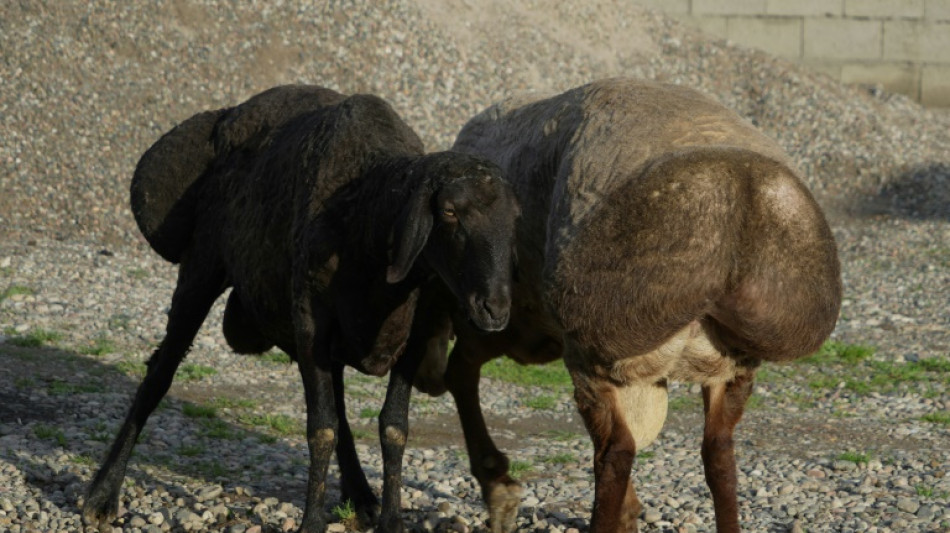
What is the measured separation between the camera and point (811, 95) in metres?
22.4

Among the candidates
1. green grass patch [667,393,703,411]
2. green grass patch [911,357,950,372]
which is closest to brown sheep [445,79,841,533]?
green grass patch [667,393,703,411]

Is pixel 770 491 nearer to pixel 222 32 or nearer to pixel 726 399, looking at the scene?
pixel 726 399

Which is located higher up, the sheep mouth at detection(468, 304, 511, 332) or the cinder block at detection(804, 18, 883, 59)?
the cinder block at detection(804, 18, 883, 59)

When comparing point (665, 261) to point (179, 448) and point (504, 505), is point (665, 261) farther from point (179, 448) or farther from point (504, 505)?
point (179, 448)

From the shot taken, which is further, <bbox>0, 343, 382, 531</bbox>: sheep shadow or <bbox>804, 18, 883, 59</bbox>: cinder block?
<bbox>804, 18, 883, 59</bbox>: cinder block

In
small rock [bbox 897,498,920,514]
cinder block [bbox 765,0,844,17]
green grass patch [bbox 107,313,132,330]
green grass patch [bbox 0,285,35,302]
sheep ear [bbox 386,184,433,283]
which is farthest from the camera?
cinder block [bbox 765,0,844,17]

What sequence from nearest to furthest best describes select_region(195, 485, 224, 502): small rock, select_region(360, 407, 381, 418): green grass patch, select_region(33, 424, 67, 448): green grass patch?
select_region(195, 485, 224, 502): small rock
select_region(33, 424, 67, 448): green grass patch
select_region(360, 407, 381, 418): green grass patch

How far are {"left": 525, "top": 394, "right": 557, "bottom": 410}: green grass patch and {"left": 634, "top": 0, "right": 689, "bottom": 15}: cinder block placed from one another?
14487 millimetres

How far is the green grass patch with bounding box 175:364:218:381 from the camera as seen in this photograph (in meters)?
10.6

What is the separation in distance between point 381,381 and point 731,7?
1475cm

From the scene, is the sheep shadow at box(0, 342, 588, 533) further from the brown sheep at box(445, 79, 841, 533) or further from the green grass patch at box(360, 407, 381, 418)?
the brown sheep at box(445, 79, 841, 533)

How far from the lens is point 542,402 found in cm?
1051

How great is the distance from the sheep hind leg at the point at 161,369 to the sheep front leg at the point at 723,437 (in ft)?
9.78

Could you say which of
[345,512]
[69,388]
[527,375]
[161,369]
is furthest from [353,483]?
[527,375]
